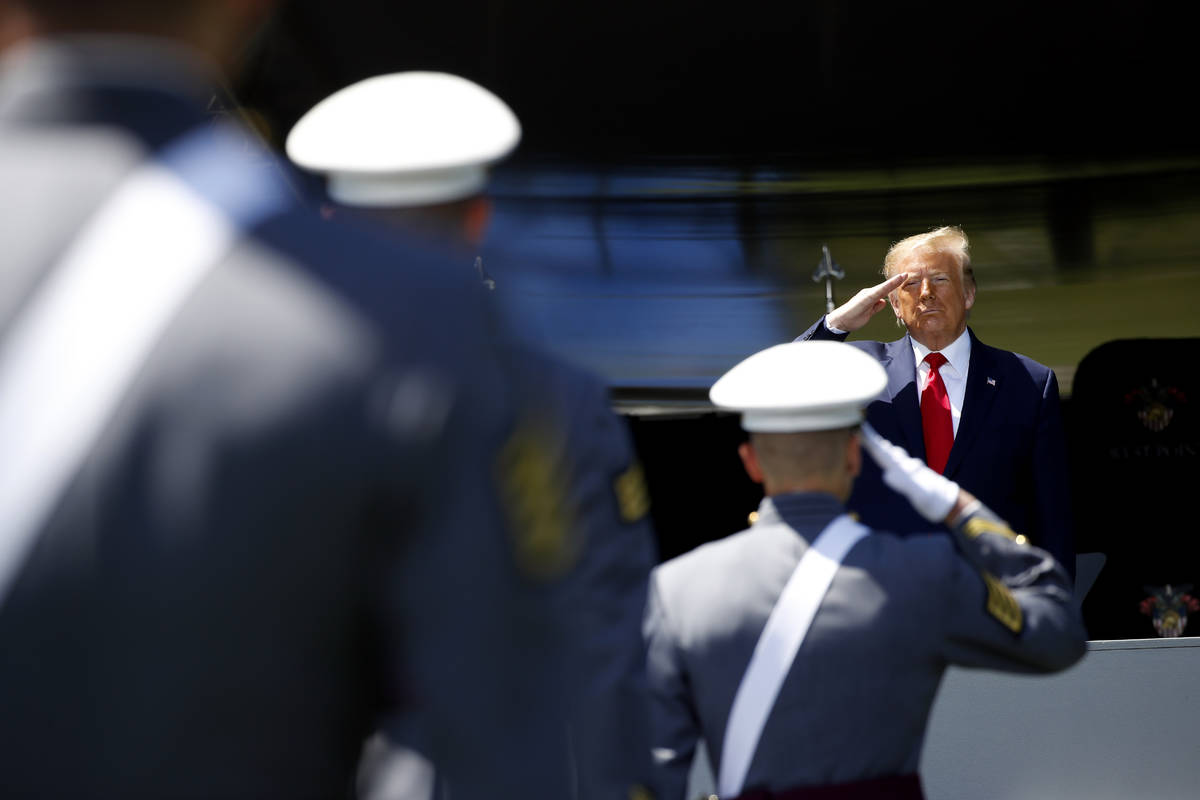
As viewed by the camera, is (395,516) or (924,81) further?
(924,81)

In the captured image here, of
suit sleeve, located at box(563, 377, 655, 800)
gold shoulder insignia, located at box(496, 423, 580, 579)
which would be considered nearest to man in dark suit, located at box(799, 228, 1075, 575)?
suit sleeve, located at box(563, 377, 655, 800)

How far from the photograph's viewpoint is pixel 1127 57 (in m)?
4.35

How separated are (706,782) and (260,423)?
1771mm

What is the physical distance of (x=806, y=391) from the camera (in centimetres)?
154

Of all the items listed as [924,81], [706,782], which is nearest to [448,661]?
[706,782]

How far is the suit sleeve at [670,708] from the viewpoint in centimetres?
146

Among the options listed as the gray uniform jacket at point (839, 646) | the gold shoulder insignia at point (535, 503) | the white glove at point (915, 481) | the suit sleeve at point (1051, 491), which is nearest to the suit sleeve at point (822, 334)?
the suit sleeve at point (1051, 491)

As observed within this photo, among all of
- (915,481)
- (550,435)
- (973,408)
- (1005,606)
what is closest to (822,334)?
(973,408)

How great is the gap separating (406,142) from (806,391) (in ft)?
1.86

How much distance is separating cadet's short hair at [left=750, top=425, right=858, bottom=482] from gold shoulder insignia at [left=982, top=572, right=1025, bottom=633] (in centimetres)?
21

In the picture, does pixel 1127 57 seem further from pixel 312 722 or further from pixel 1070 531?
pixel 312 722

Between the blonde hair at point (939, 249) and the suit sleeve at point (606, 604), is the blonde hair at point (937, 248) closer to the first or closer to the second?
the blonde hair at point (939, 249)

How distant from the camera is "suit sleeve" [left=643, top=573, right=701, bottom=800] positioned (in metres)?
1.46

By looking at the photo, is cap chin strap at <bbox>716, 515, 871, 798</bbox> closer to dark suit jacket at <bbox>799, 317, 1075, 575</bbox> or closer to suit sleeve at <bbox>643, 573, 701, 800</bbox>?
suit sleeve at <bbox>643, 573, 701, 800</bbox>
